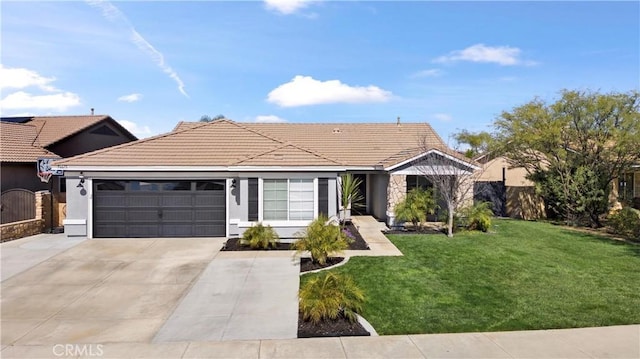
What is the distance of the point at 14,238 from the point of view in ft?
50.7

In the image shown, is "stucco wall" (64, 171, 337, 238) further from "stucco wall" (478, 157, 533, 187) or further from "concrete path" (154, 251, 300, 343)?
"stucco wall" (478, 157, 533, 187)

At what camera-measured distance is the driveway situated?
24.5 feet

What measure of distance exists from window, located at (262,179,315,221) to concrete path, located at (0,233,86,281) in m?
7.04

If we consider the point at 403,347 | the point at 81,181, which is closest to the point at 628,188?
the point at 403,347

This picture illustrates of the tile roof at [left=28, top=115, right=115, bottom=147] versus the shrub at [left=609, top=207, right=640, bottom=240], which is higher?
the tile roof at [left=28, top=115, right=115, bottom=147]

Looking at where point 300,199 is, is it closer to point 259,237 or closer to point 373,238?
point 259,237

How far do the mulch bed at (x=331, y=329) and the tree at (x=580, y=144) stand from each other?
16450 millimetres

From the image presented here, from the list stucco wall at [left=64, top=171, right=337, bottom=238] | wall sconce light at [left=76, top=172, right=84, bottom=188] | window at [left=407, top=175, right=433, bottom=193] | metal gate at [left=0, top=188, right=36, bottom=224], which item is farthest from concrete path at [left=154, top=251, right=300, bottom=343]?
metal gate at [left=0, top=188, right=36, bottom=224]

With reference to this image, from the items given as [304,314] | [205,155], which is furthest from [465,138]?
[304,314]

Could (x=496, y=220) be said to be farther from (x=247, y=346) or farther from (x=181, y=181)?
(x=247, y=346)

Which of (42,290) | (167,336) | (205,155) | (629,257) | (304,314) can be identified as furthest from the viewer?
(205,155)

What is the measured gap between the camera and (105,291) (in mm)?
9695

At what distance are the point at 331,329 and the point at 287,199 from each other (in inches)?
330

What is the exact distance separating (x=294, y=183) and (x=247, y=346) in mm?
9095
